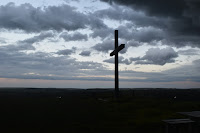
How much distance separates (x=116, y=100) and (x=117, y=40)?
6.85 meters

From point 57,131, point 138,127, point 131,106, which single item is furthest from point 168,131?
point 131,106

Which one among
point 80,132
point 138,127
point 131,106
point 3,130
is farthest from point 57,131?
point 131,106

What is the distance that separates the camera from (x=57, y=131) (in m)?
10.2

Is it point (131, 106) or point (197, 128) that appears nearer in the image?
point (197, 128)

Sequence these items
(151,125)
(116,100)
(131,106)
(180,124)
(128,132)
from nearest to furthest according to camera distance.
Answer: (180,124), (128,132), (151,125), (131,106), (116,100)

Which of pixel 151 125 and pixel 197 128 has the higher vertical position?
pixel 197 128

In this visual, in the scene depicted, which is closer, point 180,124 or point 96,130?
point 180,124

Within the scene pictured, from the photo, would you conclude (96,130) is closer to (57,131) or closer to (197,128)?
(57,131)

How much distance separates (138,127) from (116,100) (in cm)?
1152

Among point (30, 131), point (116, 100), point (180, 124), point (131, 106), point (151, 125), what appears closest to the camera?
point (180, 124)

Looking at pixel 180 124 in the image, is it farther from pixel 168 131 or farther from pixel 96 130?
pixel 96 130

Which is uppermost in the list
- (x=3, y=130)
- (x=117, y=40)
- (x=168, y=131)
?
(x=117, y=40)

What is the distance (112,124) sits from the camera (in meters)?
11.7

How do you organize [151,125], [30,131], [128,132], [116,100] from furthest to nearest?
1. [116,100]
2. [151,125]
3. [30,131]
4. [128,132]
